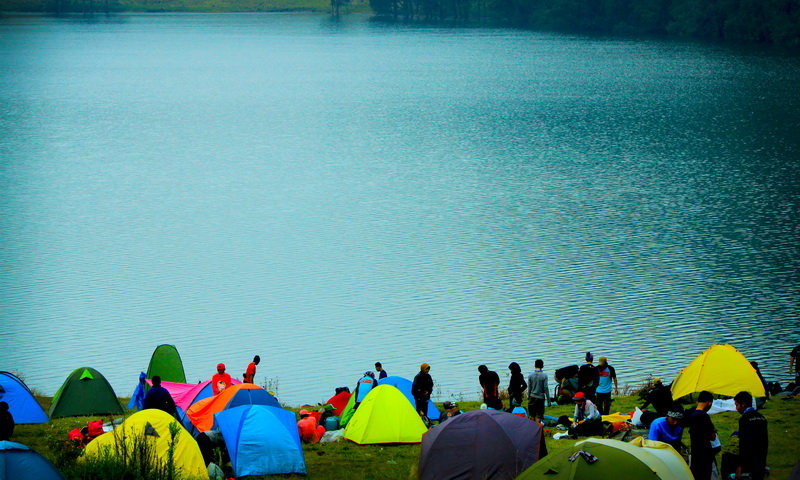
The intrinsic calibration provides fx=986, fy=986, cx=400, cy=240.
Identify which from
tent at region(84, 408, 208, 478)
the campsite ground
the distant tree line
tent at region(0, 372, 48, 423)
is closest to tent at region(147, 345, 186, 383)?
the campsite ground

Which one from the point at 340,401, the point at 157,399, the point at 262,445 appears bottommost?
the point at 340,401

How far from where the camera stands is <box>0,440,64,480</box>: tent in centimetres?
1327

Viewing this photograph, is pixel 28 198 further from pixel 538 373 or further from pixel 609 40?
pixel 609 40

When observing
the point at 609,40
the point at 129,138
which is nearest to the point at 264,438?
the point at 129,138

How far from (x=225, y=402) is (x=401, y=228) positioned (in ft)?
99.6

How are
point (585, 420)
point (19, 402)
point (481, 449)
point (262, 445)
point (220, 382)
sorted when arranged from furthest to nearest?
1. point (220, 382)
2. point (19, 402)
3. point (585, 420)
4. point (262, 445)
5. point (481, 449)

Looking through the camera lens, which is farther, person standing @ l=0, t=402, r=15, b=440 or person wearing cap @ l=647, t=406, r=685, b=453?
person standing @ l=0, t=402, r=15, b=440

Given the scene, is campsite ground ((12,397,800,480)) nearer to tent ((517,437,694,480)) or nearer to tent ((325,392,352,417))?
tent ((517,437,694,480))

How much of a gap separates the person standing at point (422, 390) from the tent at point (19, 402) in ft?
25.0

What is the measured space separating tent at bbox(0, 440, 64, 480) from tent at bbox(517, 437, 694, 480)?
6.38m

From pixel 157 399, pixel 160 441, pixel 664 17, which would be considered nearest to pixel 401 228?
pixel 157 399

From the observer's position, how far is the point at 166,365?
23.5 metres

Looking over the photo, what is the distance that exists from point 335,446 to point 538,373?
13.9ft

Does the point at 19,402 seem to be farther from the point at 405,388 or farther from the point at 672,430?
the point at 672,430
